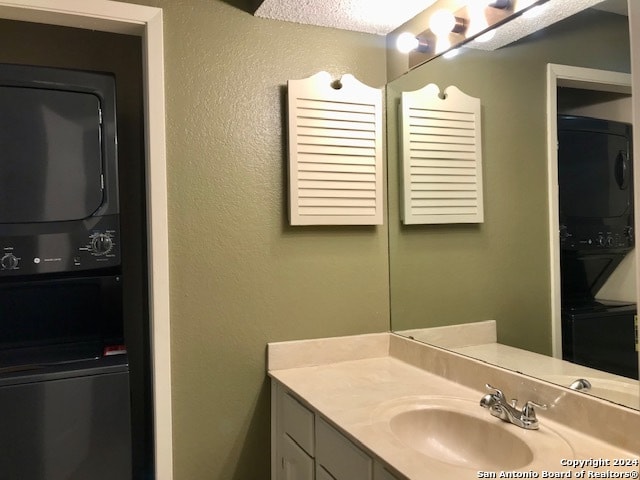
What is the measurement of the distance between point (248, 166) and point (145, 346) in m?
0.94

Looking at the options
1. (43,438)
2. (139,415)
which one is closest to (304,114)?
(43,438)

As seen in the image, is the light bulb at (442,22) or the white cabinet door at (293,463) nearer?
the white cabinet door at (293,463)

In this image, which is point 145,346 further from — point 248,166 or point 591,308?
point 591,308

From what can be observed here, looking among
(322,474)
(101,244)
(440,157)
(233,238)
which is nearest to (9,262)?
(101,244)

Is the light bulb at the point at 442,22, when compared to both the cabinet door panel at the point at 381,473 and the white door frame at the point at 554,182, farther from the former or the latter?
the cabinet door panel at the point at 381,473

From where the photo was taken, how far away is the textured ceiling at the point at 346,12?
1.73m

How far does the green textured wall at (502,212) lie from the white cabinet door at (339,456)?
0.64m

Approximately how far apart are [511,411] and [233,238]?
3.39 ft

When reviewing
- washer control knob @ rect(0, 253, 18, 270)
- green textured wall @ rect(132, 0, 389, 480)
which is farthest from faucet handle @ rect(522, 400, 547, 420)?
washer control knob @ rect(0, 253, 18, 270)

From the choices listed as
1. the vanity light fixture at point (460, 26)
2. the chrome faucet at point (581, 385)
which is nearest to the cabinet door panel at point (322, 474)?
the chrome faucet at point (581, 385)

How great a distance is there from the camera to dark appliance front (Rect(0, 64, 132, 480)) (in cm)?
140

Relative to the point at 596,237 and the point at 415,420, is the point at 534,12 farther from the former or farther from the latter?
the point at 415,420

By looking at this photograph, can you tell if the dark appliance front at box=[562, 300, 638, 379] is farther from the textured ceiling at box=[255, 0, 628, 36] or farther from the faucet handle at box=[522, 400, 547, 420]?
the textured ceiling at box=[255, 0, 628, 36]

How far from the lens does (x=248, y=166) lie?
5.88 ft
